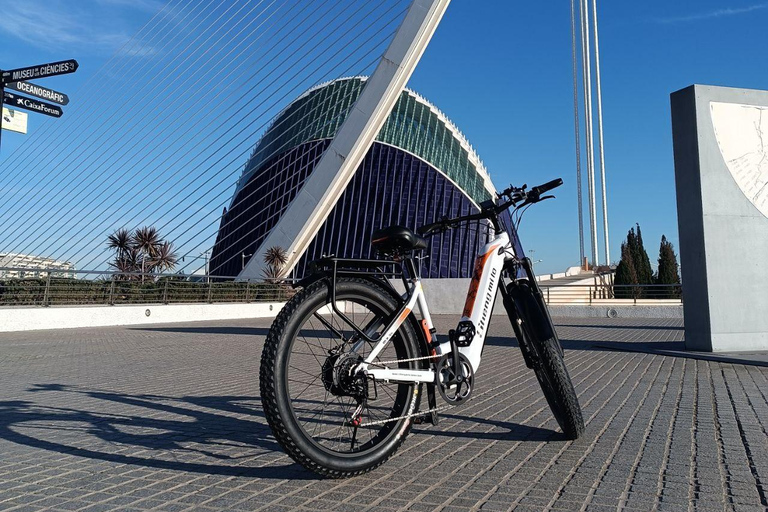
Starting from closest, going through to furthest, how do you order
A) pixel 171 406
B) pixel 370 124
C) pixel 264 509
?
pixel 264 509 < pixel 171 406 < pixel 370 124

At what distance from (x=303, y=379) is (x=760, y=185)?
749 cm

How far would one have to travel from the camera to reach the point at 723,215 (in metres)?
8.80

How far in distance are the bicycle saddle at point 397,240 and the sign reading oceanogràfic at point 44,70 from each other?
7.23 meters

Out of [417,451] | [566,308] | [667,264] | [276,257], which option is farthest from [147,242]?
[667,264]

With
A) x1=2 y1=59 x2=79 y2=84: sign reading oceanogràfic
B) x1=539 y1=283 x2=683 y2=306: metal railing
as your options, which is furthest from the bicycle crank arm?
x1=539 y1=283 x2=683 y2=306: metal railing

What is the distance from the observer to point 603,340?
11.5 m

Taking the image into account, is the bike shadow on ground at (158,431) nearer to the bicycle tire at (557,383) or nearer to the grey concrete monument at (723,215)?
the bicycle tire at (557,383)

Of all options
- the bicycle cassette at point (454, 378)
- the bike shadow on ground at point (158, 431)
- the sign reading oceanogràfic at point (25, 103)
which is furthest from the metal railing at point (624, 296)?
the bicycle cassette at point (454, 378)

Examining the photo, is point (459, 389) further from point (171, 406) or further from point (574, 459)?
point (171, 406)

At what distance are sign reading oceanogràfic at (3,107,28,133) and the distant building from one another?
5.71 meters

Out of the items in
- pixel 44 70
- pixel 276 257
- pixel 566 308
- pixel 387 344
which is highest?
pixel 44 70

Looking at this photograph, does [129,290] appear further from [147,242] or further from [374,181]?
[374,181]

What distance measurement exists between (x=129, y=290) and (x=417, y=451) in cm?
1560

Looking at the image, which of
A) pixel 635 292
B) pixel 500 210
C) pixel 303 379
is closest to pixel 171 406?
pixel 303 379
